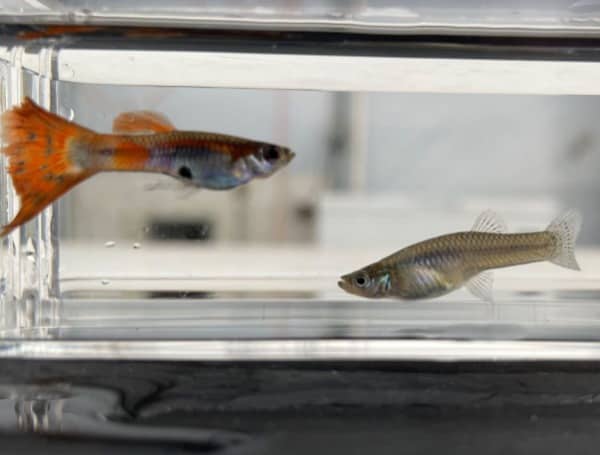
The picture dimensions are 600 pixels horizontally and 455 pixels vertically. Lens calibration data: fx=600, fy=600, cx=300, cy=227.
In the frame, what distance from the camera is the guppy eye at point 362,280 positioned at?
2.64 feet

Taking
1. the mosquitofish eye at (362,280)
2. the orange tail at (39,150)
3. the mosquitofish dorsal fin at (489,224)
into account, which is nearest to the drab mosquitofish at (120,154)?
the orange tail at (39,150)

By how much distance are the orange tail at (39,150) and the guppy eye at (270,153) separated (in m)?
0.20

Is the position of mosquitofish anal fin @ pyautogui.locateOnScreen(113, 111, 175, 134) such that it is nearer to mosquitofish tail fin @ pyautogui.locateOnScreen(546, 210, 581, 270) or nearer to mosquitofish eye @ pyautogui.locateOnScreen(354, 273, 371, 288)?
mosquitofish eye @ pyautogui.locateOnScreen(354, 273, 371, 288)

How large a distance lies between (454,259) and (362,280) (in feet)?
0.41

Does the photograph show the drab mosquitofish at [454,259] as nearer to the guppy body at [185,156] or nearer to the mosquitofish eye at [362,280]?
the mosquitofish eye at [362,280]

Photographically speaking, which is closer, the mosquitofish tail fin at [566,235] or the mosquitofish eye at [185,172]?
the mosquitofish eye at [185,172]

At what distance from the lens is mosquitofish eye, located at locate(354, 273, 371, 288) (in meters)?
0.80

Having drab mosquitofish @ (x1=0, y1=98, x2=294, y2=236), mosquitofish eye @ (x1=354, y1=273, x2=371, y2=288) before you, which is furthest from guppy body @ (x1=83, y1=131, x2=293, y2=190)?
mosquitofish eye @ (x1=354, y1=273, x2=371, y2=288)

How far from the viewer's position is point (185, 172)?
70cm

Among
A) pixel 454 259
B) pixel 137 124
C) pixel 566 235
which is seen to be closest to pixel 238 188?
pixel 137 124

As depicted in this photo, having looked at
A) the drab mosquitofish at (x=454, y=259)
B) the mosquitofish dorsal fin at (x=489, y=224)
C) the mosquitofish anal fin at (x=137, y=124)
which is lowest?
the drab mosquitofish at (x=454, y=259)

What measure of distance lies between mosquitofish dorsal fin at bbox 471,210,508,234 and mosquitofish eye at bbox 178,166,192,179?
398mm

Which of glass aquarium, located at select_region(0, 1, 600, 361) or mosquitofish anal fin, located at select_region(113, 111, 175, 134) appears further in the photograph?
glass aquarium, located at select_region(0, 1, 600, 361)

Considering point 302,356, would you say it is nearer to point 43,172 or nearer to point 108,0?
point 43,172
